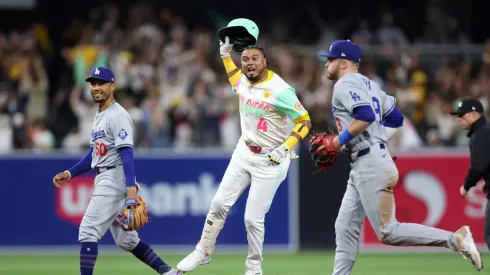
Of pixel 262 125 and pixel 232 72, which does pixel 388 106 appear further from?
pixel 232 72

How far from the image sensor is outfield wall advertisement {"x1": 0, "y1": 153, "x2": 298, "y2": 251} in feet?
54.0

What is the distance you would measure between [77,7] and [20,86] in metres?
3.76

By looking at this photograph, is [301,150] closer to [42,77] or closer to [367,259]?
[367,259]

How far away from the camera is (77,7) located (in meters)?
22.2

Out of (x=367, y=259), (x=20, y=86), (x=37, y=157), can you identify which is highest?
(x=20, y=86)

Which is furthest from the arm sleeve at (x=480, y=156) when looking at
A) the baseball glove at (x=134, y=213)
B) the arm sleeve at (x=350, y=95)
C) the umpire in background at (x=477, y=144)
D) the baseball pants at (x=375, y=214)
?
the baseball glove at (x=134, y=213)

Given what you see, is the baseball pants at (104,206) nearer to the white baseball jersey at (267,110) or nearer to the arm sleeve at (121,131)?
the arm sleeve at (121,131)

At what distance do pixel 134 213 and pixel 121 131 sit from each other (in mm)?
843

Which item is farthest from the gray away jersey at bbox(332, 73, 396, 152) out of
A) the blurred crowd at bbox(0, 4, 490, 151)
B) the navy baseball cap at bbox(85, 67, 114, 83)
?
the blurred crowd at bbox(0, 4, 490, 151)

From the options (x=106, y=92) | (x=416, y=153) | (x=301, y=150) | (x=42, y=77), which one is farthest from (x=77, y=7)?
(x=106, y=92)

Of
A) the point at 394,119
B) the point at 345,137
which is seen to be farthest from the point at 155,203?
the point at 345,137

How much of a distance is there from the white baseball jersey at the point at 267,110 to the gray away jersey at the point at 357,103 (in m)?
1.16

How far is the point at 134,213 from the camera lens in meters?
9.98

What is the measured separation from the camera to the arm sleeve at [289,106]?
10.6 m
